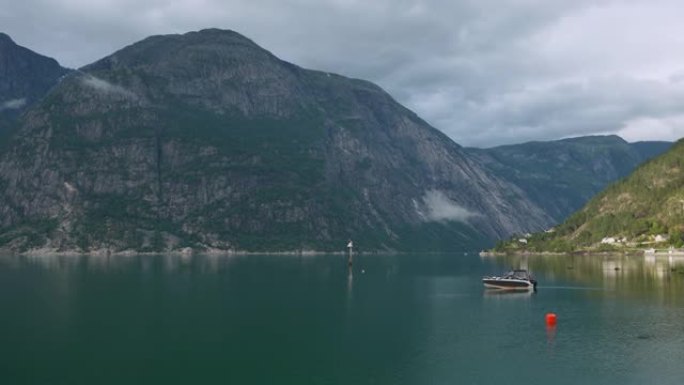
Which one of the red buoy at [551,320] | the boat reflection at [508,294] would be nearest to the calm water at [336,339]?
the red buoy at [551,320]

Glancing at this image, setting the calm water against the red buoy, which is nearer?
the calm water

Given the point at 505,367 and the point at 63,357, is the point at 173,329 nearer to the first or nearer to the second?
the point at 63,357

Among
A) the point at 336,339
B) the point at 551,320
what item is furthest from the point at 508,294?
the point at 336,339

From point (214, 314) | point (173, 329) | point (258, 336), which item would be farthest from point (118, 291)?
point (258, 336)

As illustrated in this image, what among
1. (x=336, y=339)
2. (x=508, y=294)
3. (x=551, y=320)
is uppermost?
(x=551, y=320)

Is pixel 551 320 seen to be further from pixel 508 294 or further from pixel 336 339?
pixel 508 294

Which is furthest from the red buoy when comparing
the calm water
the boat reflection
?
the boat reflection

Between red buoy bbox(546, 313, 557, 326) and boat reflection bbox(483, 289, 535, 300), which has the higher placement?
red buoy bbox(546, 313, 557, 326)

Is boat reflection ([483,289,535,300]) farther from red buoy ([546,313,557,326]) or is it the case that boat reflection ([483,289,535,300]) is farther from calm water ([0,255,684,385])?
red buoy ([546,313,557,326])

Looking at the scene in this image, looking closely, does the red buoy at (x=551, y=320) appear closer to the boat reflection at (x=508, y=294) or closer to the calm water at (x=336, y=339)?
the calm water at (x=336, y=339)

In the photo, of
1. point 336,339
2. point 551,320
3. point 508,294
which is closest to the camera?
point 336,339

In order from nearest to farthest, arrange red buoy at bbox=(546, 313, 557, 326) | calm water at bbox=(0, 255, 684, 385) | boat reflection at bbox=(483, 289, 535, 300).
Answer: calm water at bbox=(0, 255, 684, 385) < red buoy at bbox=(546, 313, 557, 326) < boat reflection at bbox=(483, 289, 535, 300)
